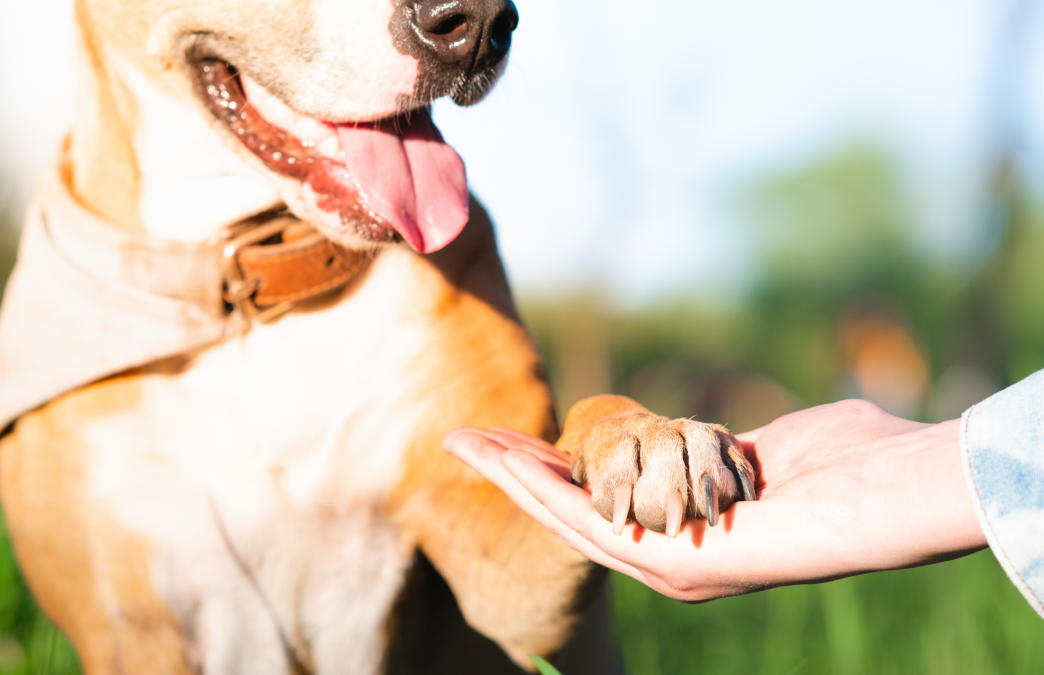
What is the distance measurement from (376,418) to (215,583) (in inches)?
20.6

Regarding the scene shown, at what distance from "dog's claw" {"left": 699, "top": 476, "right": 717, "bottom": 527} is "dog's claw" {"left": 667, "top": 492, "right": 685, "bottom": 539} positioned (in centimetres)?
4

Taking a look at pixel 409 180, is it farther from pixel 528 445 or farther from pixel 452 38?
pixel 528 445

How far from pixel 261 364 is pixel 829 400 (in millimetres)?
9153

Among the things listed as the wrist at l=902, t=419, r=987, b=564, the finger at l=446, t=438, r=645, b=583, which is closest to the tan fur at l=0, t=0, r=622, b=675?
the finger at l=446, t=438, r=645, b=583

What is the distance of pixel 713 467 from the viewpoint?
1.38 m

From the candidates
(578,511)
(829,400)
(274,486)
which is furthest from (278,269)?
(829,400)

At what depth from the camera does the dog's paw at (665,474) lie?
1342mm

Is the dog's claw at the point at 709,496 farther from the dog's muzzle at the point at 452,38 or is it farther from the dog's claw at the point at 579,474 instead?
the dog's muzzle at the point at 452,38

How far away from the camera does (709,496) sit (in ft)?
4.38

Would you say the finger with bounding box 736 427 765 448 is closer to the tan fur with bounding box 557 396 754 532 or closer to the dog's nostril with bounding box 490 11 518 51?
the tan fur with bounding box 557 396 754 532

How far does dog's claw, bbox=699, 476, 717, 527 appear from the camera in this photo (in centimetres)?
132

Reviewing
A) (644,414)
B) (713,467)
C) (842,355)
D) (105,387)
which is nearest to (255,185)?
(105,387)

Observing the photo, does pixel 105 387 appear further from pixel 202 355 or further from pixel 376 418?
pixel 376 418

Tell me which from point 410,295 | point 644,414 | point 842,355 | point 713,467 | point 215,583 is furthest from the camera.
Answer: point 842,355
